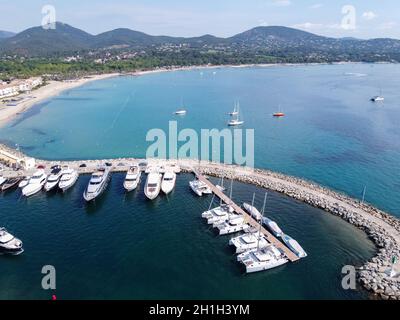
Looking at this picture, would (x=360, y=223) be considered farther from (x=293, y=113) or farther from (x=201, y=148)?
(x=293, y=113)

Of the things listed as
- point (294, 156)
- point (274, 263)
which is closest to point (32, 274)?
point (274, 263)

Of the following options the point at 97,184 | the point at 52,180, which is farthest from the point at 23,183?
the point at 97,184

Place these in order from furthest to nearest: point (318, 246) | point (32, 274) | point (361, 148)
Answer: point (361, 148)
point (318, 246)
point (32, 274)

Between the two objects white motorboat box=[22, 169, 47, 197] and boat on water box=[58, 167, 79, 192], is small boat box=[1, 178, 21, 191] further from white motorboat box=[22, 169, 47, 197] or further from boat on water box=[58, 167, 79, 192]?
boat on water box=[58, 167, 79, 192]

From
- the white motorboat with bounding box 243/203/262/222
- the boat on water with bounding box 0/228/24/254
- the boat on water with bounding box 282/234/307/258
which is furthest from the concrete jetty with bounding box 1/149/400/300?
the boat on water with bounding box 0/228/24/254

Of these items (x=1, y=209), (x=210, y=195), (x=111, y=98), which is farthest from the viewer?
(x=111, y=98)
